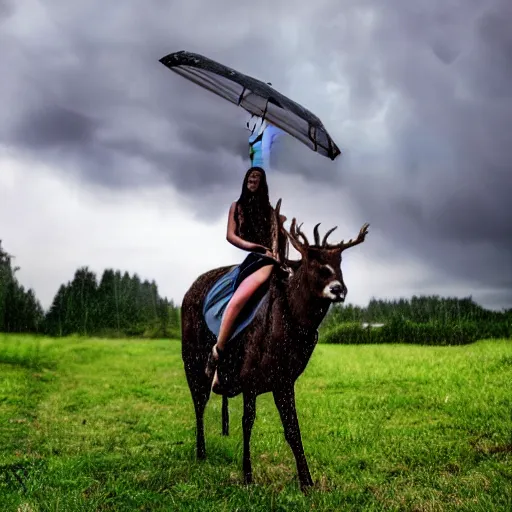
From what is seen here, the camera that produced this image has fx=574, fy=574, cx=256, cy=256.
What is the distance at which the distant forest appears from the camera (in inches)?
668

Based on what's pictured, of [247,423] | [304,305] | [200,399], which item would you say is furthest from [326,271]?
[200,399]

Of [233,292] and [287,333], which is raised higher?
[233,292]

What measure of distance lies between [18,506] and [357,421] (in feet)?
18.8

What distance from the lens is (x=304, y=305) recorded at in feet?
18.6

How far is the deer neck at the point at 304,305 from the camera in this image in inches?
221

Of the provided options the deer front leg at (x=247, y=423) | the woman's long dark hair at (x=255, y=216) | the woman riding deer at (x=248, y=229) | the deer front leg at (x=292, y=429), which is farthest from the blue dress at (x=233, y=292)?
the deer front leg at (x=292, y=429)

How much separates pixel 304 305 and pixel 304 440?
11.9ft

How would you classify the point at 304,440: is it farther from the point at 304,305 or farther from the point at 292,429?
the point at 304,305

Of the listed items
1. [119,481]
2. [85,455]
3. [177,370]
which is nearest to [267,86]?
[119,481]

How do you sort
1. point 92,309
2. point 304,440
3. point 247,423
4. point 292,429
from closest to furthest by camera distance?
point 292,429, point 247,423, point 304,440, point 92,309

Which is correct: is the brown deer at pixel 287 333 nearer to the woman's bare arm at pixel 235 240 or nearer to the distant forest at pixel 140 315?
the woman's bare arm at pixel 235 240

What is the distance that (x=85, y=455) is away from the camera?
7832 millimetres

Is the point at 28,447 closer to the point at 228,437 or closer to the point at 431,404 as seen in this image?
the point at 228,437

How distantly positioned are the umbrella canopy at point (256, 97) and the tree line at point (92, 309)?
1012 inches
